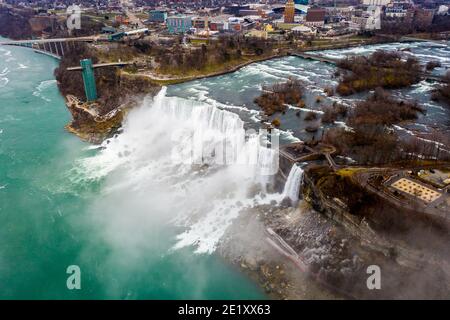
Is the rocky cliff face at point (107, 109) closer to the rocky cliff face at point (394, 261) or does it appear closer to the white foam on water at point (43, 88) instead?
the white foam on water at point (43, 88)

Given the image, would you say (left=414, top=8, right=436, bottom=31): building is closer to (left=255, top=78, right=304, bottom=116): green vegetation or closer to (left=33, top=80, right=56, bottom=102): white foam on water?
(left=255, top=78, right=304, bottom=116): green vegetation

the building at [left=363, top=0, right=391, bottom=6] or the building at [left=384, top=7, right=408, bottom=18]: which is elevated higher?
the building at [left=363, top=0, right=391, bottom=6]

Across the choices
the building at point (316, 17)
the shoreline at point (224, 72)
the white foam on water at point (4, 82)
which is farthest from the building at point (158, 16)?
the white foam on water at point (4, 82)

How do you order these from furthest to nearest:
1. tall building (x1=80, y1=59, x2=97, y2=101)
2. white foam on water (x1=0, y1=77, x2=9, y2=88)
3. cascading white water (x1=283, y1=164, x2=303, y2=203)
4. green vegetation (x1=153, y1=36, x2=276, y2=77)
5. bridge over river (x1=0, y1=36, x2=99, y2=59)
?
bridge over river (x1=0, y1=36, x2=99, y2=59), white foam on water (x1=0, y1=77, x2=9, y2=88), green vegetation (x1=153, y1=36, x2=276, y2=77), tall building (x1=80, y1=59, x2=97, y2=101), cascading white water (x1=283, y1=164, x2=303, y2=203)

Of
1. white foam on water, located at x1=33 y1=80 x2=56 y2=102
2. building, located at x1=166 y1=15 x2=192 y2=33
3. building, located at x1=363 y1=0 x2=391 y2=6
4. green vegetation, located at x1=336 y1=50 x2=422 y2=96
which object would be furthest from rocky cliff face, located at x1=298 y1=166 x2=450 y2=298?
building, located at x1=363 y1=0 x2=391 y2=6

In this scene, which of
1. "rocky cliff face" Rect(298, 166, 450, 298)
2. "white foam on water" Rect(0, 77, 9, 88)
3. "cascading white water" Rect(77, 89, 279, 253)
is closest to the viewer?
"rocky cliff face" Rect(298, 166, 450, 298)

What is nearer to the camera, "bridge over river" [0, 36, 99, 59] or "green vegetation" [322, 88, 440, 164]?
"green vegetation" [322, 88, 440, 164]
